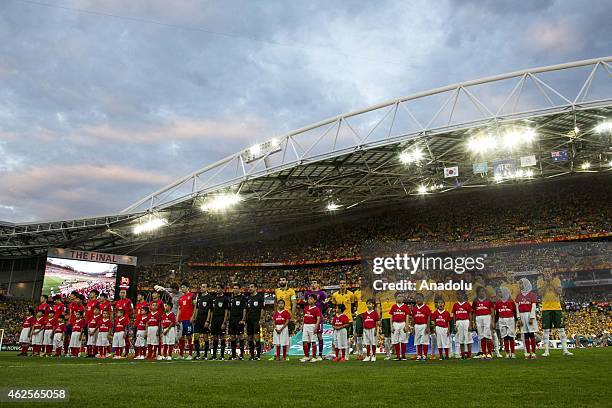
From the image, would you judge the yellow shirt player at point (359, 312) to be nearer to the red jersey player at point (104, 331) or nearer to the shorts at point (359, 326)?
the shorts at point (359, 326)

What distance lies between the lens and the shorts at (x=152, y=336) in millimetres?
12961

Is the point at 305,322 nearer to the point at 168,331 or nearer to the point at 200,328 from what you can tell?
the point at 200,328

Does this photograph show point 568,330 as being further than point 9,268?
No

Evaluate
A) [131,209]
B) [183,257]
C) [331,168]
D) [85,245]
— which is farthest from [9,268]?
[331,168]

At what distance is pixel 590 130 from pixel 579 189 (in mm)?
13751

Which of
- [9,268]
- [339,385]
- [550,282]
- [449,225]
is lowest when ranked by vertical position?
[339,385]

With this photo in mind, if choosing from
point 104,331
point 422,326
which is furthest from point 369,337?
point 104,331

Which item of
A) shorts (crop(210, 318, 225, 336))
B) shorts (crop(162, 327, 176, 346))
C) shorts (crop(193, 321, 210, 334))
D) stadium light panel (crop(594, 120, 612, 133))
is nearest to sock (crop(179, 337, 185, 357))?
shorts (crop(193, 321, 210, 334))

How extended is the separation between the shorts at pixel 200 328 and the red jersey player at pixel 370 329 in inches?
177

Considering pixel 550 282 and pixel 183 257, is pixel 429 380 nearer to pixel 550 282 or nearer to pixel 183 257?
pixel 550 282

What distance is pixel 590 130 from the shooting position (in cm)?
2481

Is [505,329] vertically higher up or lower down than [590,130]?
lower down

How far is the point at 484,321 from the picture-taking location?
12.1 meters

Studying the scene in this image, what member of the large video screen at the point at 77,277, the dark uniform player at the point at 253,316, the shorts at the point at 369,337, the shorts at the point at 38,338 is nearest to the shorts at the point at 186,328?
the dark uniform player at the point at 253,316
